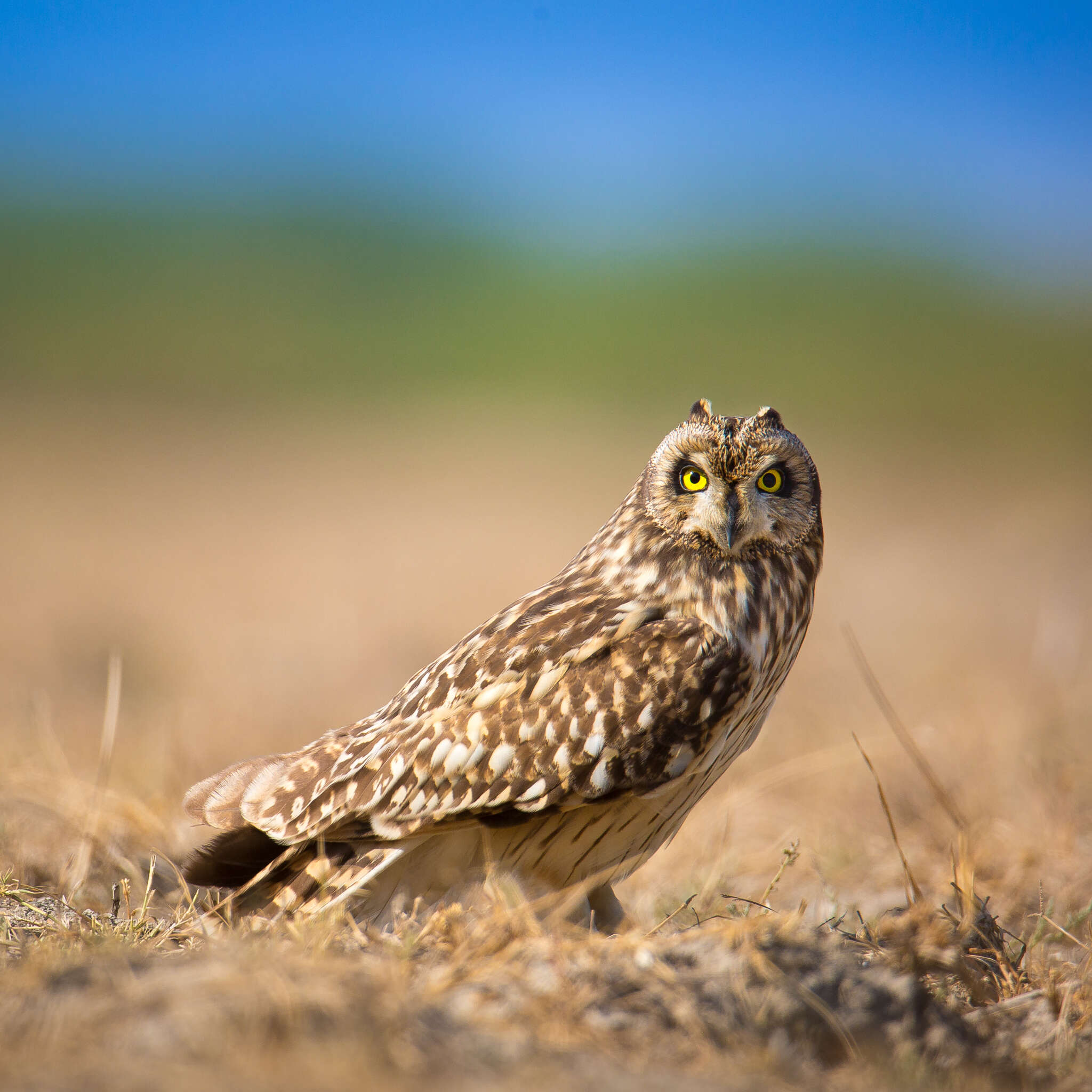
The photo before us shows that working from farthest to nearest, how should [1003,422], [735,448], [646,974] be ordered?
[1003,422]
[735,448]
[646,974]

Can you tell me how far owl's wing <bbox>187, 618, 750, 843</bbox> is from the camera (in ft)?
9.89

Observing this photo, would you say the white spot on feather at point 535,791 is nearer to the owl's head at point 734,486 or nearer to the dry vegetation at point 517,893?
the dry vegetation at point 517,893

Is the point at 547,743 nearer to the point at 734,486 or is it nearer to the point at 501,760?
the point at 501,760

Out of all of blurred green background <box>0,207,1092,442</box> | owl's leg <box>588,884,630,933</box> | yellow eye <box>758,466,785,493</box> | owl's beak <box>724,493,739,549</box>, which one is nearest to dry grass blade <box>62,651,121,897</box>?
owl's leg <box>588,884,630,933</box>

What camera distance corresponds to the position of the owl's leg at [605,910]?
10.9 feet

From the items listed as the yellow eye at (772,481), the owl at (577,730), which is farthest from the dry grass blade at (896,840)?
the yellow eye at (772,481)

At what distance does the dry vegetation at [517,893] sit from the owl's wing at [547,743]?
0.35 metres

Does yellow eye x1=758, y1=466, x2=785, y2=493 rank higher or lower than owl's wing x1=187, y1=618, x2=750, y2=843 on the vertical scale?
higher

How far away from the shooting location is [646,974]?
2.27 m

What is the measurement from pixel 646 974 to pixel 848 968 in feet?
1.53

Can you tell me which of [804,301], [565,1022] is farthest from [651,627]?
[804,301]

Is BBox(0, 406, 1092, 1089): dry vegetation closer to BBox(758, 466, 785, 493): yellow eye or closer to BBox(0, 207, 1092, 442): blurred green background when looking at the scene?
BBox(758, 466, 785, 493): yellow eye

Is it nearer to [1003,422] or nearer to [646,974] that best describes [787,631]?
[646,974]

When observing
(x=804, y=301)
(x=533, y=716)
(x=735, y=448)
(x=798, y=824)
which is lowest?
(x=798, y=824)
